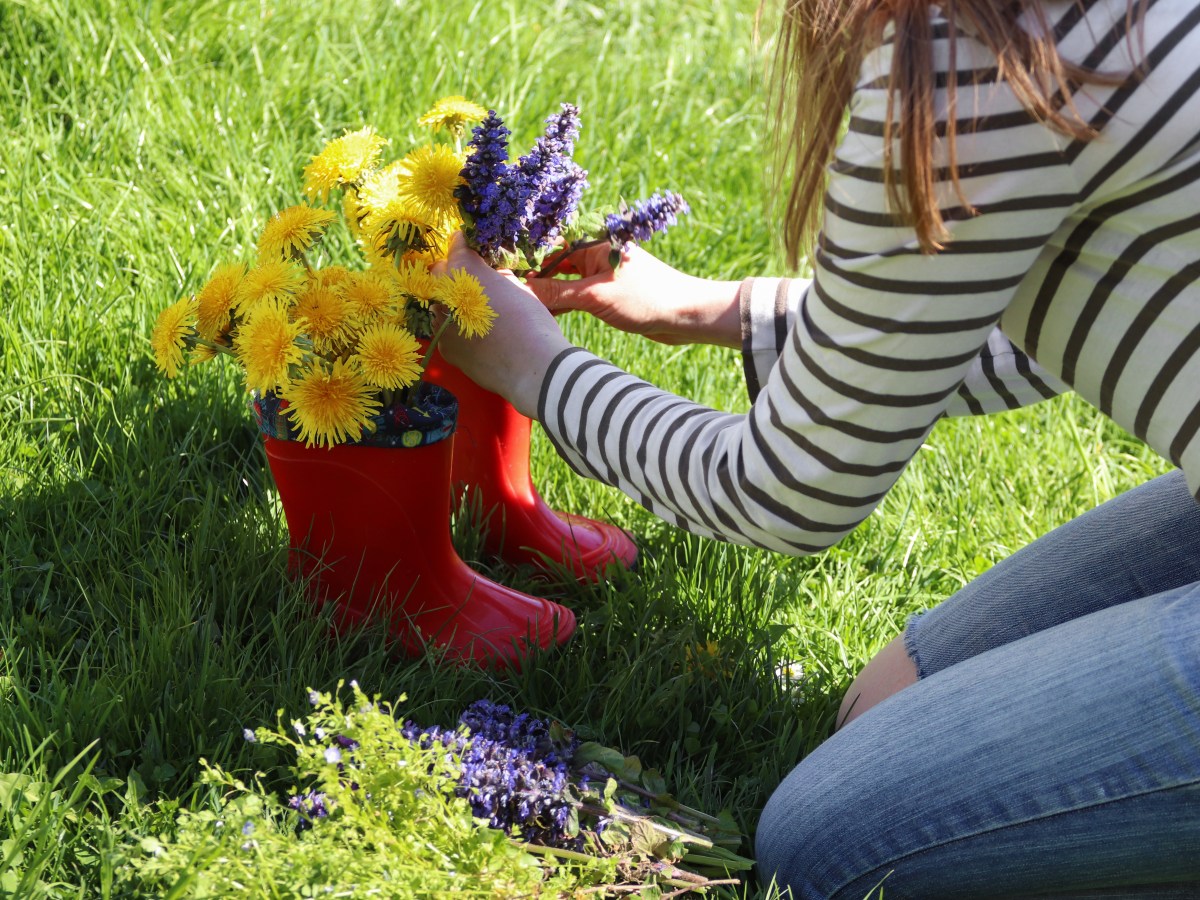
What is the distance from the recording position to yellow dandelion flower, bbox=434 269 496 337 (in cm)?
141

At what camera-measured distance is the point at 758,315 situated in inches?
66.9

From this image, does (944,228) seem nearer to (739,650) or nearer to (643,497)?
(643,497)

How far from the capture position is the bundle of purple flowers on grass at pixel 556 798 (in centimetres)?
124

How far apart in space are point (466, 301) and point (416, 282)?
84 millimetres

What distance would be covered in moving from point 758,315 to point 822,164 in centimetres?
51

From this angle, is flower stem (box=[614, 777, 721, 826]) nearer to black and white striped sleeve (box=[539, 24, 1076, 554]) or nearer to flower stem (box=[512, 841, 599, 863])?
flower stem (box=[512, 841, 599, 863])

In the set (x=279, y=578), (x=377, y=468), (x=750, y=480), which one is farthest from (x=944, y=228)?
(x=279, y=578)

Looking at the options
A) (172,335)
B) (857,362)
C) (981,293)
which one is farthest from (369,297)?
(981,293)

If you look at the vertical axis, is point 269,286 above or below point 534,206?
below

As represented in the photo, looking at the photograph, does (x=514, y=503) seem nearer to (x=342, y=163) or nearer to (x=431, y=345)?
(x=431, y=345)

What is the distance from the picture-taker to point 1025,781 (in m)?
1.25

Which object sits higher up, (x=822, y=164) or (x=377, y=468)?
(x=822, y=164)

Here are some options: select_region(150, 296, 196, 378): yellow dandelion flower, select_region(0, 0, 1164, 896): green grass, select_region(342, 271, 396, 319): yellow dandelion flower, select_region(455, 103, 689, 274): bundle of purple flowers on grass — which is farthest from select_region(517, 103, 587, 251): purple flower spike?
select_region(150, 296, 196, 378): yellow dandelion flower

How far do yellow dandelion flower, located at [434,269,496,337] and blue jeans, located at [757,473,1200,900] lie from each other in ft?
2.09
